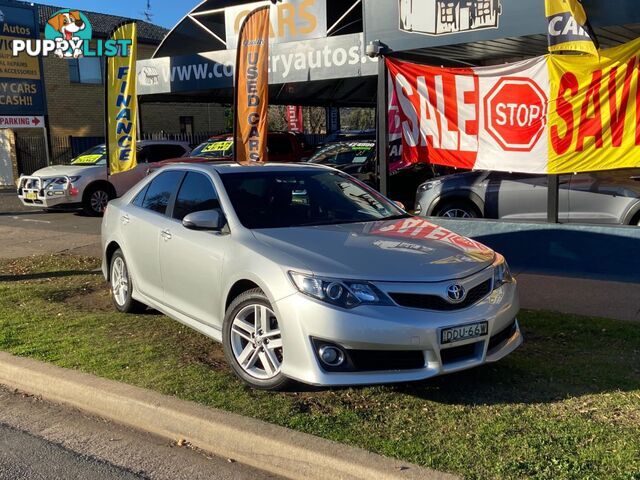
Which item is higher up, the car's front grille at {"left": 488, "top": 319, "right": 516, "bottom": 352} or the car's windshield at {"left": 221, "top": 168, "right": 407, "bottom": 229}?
the car's windshield at {"left": 221, "top": 168, "right": 407, "bottom": 229}

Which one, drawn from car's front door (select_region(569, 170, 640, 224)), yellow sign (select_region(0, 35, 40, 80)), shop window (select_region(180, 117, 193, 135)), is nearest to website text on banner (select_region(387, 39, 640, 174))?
car's front door (select_region(569, 170, 640, 224))

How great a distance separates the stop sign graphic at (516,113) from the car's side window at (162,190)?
14.1 ft

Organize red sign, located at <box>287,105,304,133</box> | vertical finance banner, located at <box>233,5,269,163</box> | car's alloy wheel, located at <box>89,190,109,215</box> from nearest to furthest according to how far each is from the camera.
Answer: vertical finance banner, located at <box>233,5,269,163</box>
car's alloy wheel, located at <box>89,190,109,215</box>
red sign, located at <box>287,105,304,133</box>

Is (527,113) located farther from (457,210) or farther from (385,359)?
(385,359)

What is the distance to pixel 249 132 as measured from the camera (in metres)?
11.2

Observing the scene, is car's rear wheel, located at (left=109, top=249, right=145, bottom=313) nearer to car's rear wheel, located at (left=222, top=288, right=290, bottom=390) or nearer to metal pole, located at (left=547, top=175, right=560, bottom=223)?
car's rear wheel, located at (left=222, top=288, right=290, bottom=390)

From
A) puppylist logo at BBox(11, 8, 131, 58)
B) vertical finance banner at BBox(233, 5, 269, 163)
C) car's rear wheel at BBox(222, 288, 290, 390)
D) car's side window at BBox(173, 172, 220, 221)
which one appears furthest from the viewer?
puppylist logo at BBox(11, 8, 131, 58)

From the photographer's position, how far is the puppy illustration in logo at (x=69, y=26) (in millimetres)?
22609

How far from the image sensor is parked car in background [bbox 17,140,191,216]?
15.4 m

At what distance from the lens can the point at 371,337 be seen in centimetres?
401

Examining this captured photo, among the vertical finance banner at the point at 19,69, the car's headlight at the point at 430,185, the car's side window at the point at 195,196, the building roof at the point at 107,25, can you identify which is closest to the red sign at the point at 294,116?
the building roof at the point at 107,25

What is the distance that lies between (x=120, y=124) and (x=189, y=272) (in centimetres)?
916

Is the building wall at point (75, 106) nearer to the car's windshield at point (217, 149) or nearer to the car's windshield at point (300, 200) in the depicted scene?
the car's windshield at point (217, 149)

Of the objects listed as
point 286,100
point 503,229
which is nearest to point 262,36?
point 503,229
